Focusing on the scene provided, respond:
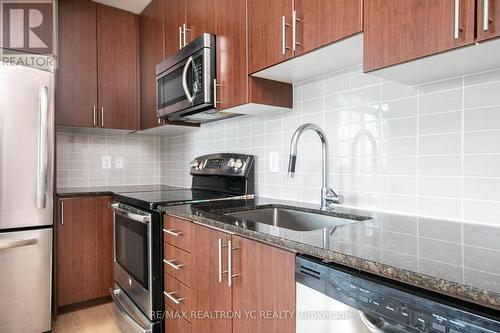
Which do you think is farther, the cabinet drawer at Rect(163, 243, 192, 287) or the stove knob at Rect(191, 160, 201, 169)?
the stove knob at Rect(191, 160, 201, 169)

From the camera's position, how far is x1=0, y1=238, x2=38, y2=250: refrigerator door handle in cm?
178

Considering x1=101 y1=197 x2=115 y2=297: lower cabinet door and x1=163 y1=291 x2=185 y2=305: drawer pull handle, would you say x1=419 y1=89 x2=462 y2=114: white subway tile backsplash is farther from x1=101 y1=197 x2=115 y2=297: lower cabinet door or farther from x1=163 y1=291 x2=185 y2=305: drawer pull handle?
x1=101 y1=197 x2=115 y2=297: lower cabinet door

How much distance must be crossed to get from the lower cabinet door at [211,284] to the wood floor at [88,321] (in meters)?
1.07

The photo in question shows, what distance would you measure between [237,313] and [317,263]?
→ 48 cm

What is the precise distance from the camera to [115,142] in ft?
9.61

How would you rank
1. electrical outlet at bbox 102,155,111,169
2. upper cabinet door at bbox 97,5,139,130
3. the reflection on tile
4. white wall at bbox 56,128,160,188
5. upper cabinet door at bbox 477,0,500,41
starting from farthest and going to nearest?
electrical outlet at bbox 102,155,111,169, white wall at bbox 56,128,160,188, upper cabinet door at bbox 97,5,139,130, the reflection on tile, upper cabinet door at bbox 477,0,500,41

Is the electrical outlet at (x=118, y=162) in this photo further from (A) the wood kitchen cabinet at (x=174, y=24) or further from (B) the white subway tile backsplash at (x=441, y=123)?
(B) the white subway tile backsplash at (x=441, y=123)

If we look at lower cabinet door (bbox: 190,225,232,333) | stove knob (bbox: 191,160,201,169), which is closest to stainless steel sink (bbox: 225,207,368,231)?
lower cabinet door (bbox: 190,225,232,333)

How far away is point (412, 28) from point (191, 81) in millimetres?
1240

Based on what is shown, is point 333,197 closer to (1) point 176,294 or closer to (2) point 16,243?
(1) point 176,294

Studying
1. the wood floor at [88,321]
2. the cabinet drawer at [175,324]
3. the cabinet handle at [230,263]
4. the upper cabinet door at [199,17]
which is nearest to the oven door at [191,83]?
the upper cabinet door at [199,17]

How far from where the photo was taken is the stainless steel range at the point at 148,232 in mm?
1637

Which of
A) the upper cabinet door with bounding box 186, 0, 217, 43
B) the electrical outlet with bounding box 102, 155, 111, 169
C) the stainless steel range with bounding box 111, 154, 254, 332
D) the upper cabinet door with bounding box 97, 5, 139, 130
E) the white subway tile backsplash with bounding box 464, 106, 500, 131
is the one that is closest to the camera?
the white subway tile backsplash with bounding box 464, 106, 500, 131

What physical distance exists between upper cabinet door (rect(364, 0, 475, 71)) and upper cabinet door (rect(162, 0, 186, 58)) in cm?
140
